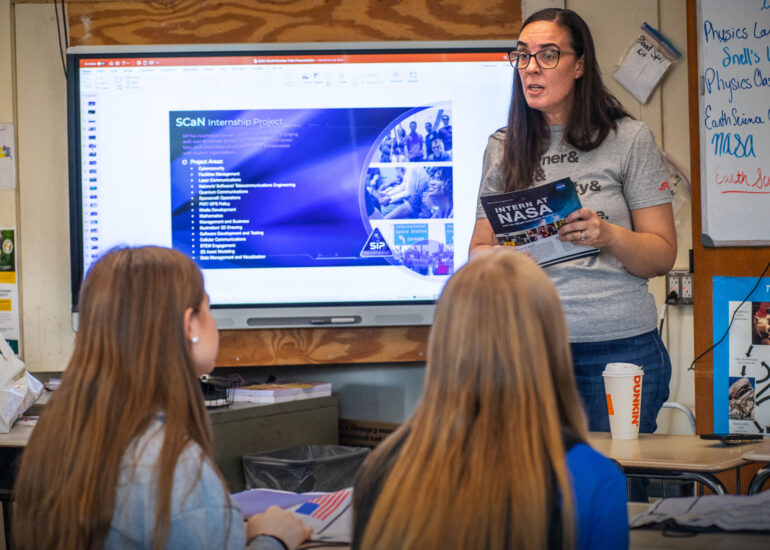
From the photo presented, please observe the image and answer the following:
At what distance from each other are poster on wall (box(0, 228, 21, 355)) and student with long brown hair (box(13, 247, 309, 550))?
2.38 meters

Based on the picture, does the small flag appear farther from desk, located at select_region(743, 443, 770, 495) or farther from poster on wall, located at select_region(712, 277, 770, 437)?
poster on wall, located at select_region(712, 277, 770, 437)

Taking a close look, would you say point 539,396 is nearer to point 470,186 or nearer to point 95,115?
point 470,186

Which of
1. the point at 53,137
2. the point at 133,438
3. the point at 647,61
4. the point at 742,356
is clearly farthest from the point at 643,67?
the point at 133,438

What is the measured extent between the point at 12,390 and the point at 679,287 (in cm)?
249

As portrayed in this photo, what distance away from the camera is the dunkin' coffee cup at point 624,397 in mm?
1859

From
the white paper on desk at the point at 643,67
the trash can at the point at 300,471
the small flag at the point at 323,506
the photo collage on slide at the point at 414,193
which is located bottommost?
the trash can at the point at 300,471

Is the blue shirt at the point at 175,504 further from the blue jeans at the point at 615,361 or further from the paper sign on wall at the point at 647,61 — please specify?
the paper sign on wall at the point at 647,61

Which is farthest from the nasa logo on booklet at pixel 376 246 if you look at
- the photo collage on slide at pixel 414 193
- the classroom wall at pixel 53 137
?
the classroom wall at pixel 53 137

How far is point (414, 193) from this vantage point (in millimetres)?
3371

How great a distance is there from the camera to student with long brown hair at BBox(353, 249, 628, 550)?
Result: 39.8 inches

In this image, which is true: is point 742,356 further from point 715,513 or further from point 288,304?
point 715,513

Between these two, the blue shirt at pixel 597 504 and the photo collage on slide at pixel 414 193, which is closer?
the blue shirt at pixel 597 504

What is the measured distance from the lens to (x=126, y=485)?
1.22m

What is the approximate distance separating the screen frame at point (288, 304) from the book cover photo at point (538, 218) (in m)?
1.28
